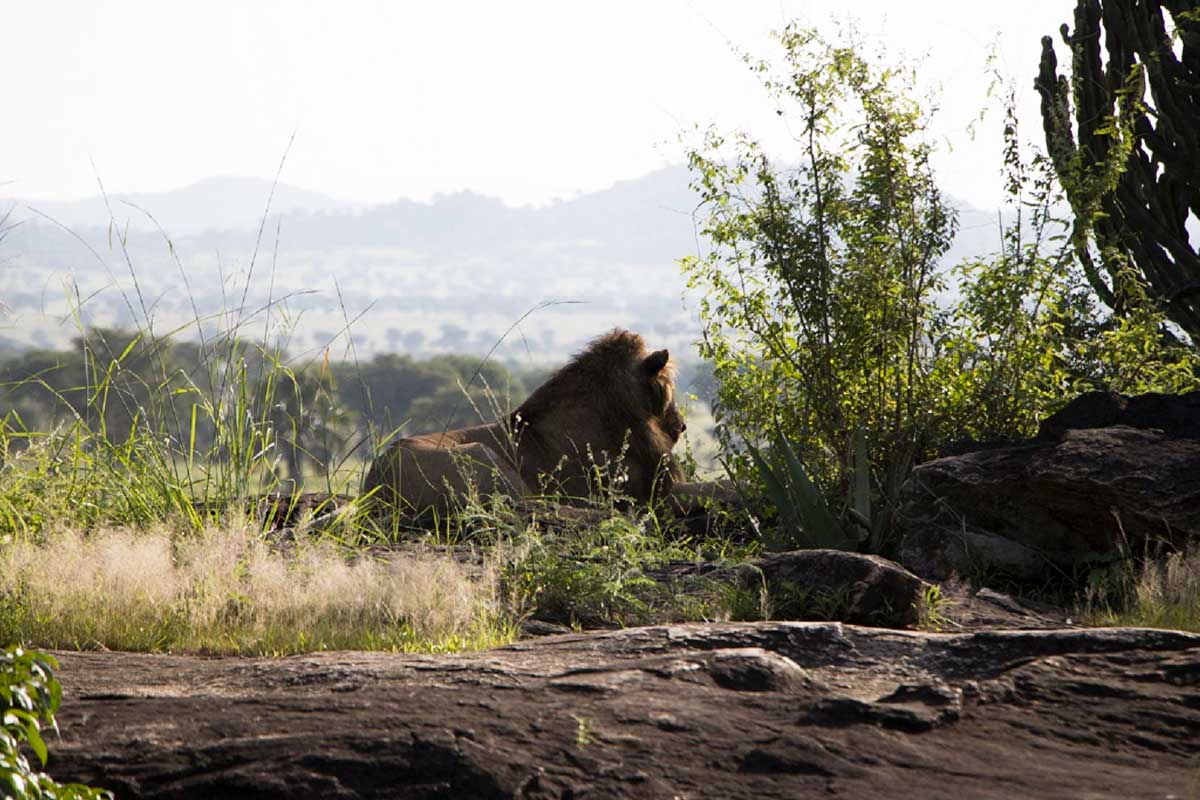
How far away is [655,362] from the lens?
9.29 meters

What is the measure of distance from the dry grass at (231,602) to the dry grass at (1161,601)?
2712mm

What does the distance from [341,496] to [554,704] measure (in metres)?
5.65

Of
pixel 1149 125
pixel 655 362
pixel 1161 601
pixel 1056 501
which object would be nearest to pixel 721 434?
pixel 655 362

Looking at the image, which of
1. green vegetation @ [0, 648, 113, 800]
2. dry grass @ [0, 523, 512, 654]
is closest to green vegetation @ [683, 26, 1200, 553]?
dry grass @ [0, 523, 512, 654]

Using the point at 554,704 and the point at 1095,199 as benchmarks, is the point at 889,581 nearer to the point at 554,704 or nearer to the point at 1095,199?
the point at 554,704

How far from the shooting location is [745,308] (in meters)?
8.59

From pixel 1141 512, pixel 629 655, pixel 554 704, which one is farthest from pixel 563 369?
pixel 554 704

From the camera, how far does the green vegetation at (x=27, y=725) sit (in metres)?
3.06

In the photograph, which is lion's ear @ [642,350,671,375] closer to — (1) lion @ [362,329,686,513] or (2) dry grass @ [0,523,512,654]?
(1) lion @ [362,329,686,513]

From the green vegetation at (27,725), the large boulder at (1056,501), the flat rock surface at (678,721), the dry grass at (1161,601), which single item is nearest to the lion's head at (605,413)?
the large boulder at (1056,501)

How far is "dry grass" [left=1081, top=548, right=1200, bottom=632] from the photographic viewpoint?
5.61 m

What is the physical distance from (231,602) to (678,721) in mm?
2610

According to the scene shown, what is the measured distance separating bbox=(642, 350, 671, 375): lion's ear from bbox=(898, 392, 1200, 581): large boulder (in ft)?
7.97

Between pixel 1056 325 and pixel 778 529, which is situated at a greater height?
pixel 1056 325
